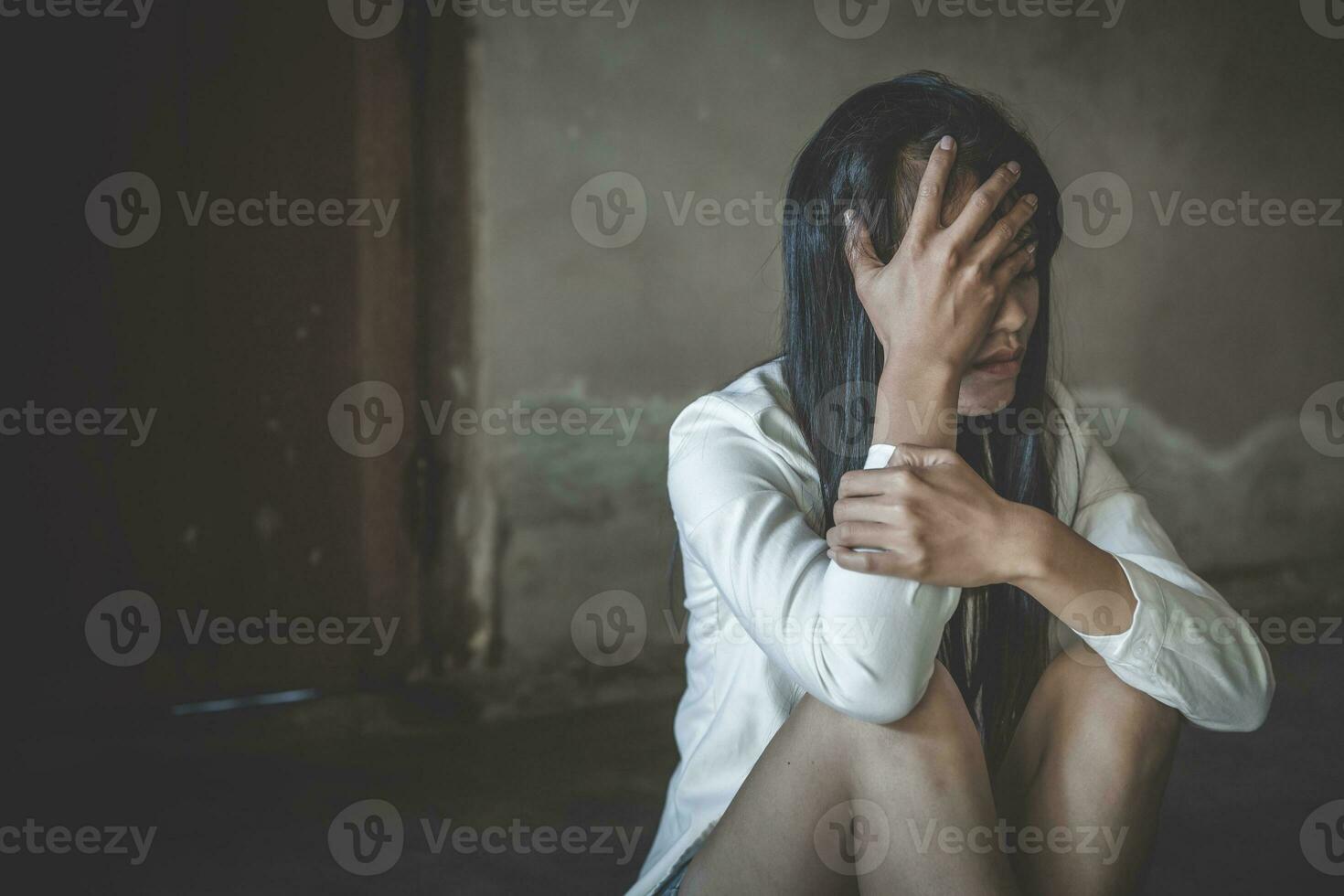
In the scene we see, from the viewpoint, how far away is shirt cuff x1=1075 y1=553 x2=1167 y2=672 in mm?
955

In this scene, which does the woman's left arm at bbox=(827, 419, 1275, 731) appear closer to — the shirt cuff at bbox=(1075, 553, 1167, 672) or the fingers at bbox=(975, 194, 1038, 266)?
the shirt cuff at bbox=(1075, 553, 1167, 672)

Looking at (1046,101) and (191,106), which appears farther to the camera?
(1046,101)

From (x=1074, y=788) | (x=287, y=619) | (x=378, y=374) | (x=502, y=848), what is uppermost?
(x=378, y=374)

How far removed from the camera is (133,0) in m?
1.92

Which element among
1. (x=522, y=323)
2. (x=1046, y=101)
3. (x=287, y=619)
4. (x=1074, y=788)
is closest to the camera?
(x=1074, y=788)

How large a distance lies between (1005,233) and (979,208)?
0.05 metres

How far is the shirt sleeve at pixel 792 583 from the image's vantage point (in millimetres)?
878

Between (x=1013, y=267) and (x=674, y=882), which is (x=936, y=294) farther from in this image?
(x=674, y=882)

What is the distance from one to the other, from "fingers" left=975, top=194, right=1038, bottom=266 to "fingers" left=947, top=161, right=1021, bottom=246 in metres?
0.02

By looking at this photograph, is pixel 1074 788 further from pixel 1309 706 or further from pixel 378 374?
pixel 1309 706

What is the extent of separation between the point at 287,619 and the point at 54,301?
2.52ft

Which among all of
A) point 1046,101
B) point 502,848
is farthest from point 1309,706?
point 502,848

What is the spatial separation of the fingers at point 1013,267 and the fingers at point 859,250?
122 millimetres

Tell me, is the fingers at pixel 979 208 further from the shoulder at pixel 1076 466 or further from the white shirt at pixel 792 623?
the shoulder at pixel 1076 466
